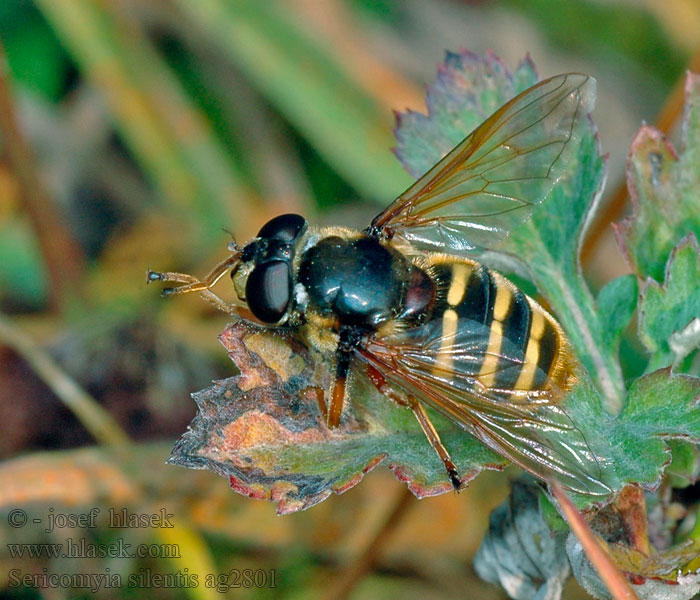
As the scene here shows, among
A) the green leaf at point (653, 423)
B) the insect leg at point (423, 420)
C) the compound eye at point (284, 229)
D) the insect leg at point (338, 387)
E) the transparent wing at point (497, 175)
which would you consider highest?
the compound eye at point (284, 229)

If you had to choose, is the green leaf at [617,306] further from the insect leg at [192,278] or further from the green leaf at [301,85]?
the green leaf at [301,85]

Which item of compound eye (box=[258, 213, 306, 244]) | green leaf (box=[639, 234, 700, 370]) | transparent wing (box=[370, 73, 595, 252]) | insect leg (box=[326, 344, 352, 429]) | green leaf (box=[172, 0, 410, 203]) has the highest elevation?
green leaf (box=[172, 0, 410, 203])

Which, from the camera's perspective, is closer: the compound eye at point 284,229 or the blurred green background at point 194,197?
the compound eye at point 284,229

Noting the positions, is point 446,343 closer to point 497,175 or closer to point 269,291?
point 269,291

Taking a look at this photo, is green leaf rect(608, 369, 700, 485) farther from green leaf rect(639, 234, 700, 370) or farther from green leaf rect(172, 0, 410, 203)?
green leaf rect(172, 0, 410, 203)

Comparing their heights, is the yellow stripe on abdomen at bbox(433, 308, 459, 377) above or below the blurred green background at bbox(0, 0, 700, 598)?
below

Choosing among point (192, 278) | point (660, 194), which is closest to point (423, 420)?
point (192, 278)

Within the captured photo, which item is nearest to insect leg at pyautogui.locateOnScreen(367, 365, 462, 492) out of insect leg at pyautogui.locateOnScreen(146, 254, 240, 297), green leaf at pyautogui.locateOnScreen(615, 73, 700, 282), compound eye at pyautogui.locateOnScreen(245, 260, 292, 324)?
compound eye at pyautogui.locateOnScreen(245, 260, 292, 324)

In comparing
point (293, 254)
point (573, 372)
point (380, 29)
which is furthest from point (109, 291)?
point (573, 372)

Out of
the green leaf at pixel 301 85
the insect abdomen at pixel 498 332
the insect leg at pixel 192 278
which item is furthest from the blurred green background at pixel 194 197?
the insect abdomen at pixel 498 332
